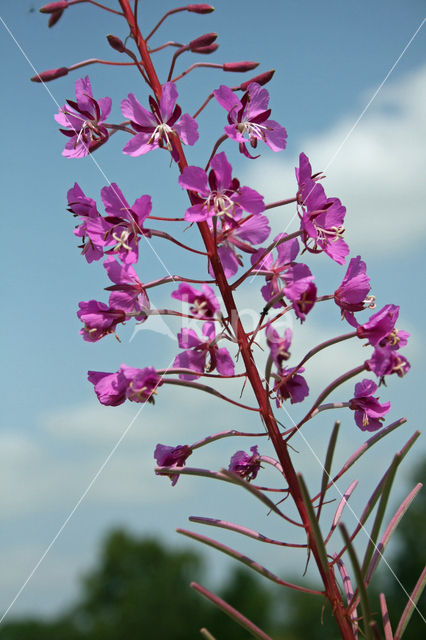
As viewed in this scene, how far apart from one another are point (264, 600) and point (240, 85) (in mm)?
45796

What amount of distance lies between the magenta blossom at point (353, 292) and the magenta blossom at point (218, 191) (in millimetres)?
553

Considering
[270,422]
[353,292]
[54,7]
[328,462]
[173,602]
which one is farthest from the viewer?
[173,602]

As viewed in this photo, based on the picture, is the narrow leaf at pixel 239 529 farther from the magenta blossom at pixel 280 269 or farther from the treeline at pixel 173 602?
the treeline at pixel 173 602

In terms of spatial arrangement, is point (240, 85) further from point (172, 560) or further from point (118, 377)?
point (172, 560)

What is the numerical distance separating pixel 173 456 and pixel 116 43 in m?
1.85

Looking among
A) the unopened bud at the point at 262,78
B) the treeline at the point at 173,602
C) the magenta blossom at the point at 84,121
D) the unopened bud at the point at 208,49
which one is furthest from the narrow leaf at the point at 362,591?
the treeline at the point at 173,602

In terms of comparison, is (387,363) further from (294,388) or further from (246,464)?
→ (246,464)

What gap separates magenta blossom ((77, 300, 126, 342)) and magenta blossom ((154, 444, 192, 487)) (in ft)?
1.85

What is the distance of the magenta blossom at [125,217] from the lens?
8.44 feet

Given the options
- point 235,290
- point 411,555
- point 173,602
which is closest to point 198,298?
point 235,290

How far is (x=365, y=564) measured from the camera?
7.91ft

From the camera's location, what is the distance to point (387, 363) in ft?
7.59

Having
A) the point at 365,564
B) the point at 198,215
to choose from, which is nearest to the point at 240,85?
the point at 198,215

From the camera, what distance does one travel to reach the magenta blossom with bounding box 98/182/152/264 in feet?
8.44
